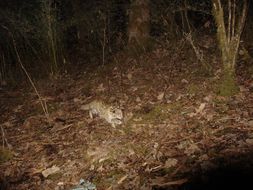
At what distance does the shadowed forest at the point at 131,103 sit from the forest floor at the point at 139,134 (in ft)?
0.06

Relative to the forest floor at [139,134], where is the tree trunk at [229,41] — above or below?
above

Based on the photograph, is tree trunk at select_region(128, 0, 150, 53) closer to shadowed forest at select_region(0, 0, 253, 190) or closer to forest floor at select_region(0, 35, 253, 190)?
shadowed forest at select_region(0, 0, 253, 190)

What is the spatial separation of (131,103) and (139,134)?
3.83 ft

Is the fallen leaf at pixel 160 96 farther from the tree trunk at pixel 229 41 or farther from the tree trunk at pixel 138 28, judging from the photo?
the tree trunk at pixel 138 28

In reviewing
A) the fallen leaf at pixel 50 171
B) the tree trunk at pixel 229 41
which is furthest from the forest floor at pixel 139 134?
the tree trunk at pixel 229 41

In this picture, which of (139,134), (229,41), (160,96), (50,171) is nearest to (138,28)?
(160,96)

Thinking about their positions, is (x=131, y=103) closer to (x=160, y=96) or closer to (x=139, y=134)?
(x=160, y=96)

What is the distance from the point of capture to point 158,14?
972 centimetres

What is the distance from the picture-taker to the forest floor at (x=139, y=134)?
468 centimetres

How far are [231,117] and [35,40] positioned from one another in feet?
21.3

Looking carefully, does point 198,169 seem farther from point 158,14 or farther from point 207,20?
point 207,20

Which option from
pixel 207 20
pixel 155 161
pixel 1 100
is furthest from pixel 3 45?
pixel 155 161

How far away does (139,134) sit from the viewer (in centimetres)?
569

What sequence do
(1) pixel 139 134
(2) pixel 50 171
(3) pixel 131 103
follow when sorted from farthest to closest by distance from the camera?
(3) pixel 131 103, (1) pixel 139 134, (2) pixel 50 171
